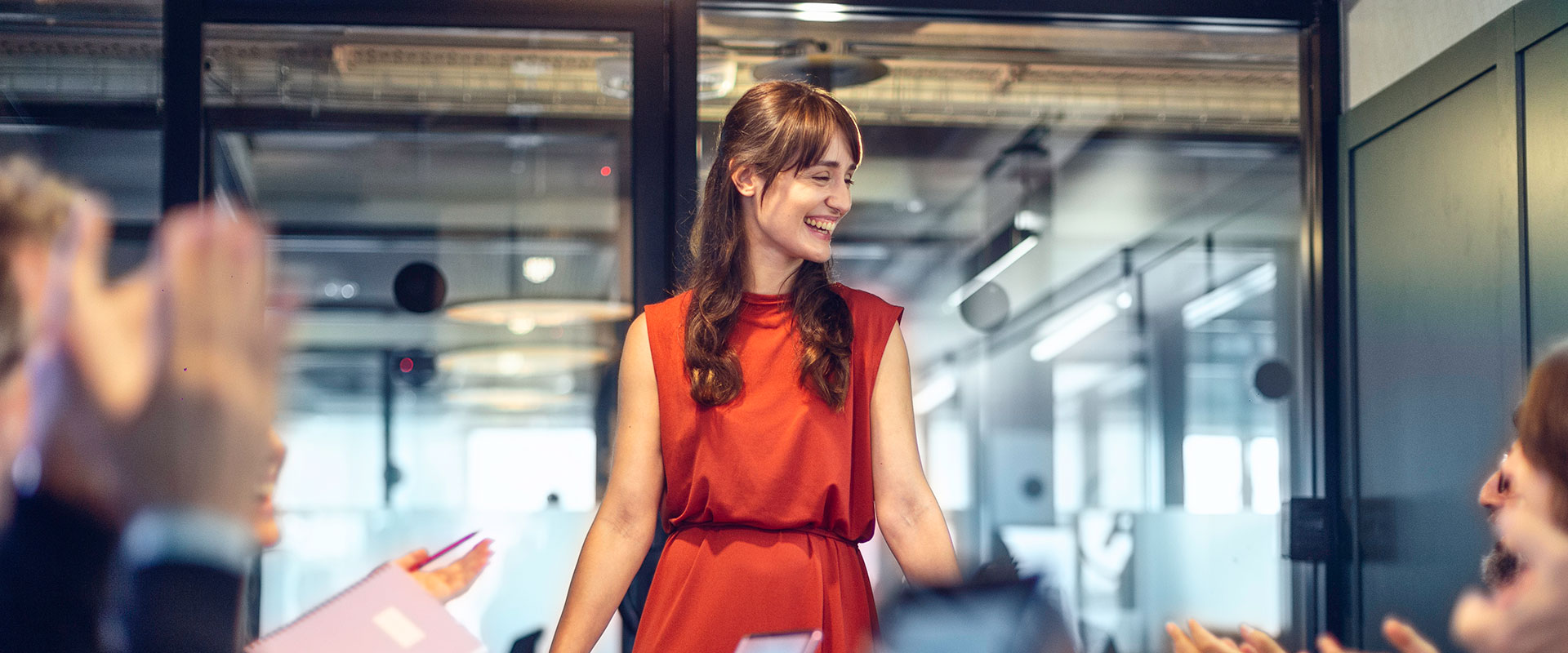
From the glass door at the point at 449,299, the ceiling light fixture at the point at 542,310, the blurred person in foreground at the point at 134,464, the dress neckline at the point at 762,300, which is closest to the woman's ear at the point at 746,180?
the dress neckline at the point at 762,300

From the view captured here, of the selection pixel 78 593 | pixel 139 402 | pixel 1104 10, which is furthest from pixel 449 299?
pixel 78 593

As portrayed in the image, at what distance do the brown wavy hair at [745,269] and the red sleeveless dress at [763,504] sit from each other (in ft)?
0.08

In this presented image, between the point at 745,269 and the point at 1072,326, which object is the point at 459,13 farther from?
the point at 1072,326

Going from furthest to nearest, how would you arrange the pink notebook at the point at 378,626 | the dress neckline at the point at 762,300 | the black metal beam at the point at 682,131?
1. the black metal beam at the point at 682,131
2. the dress neckline at the point at 762,300
3. the pink notebook at the point at 378,626

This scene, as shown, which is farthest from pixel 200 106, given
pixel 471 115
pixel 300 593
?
pixel 300 593

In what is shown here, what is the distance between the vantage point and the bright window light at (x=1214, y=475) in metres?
3.58

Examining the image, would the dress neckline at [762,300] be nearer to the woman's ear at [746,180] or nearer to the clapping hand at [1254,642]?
the woman's ear at [746,180]

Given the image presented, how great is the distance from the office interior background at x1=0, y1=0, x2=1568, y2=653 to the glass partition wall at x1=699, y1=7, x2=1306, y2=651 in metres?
0.01

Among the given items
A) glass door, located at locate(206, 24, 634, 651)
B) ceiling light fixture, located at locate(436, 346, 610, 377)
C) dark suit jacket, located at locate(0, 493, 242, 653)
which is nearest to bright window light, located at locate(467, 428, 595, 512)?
glass door, located at locate(206, 24, 634, 651)

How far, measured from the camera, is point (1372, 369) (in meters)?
2.84

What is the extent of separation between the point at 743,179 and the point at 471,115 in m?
1.73

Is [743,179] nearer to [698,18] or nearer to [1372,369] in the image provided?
[698,18]

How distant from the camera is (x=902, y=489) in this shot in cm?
184

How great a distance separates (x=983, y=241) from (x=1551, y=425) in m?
2.68
